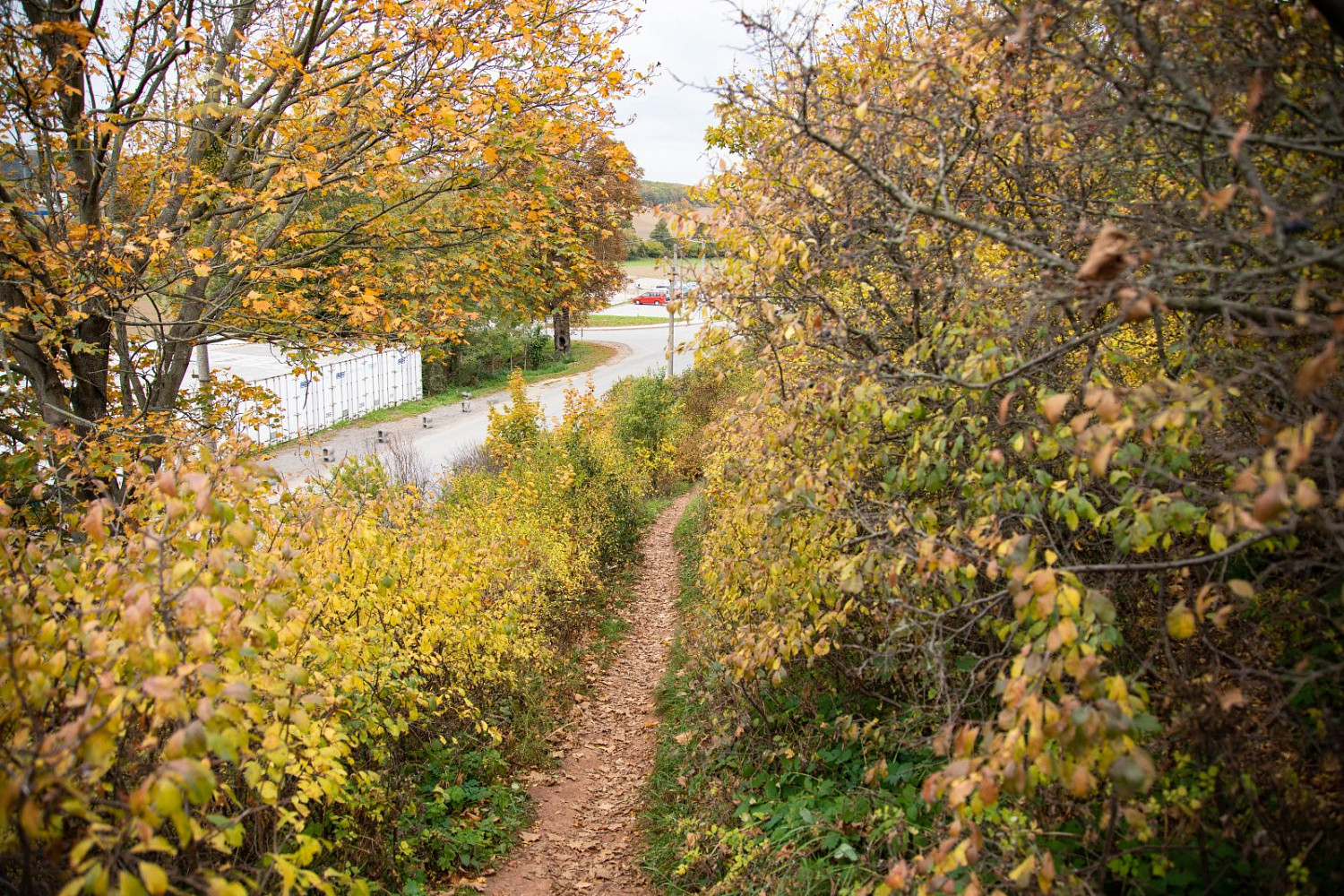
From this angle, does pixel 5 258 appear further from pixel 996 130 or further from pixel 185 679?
pixel 996 130

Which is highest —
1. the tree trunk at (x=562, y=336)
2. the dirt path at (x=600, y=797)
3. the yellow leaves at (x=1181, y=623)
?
the tree trunk at (x=562, y=336)

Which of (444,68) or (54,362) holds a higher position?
(444,68)

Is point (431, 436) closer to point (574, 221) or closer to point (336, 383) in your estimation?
point (336, 383)

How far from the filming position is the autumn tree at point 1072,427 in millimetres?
2035

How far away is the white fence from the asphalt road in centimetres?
77

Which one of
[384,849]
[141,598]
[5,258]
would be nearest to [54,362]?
[5,258]

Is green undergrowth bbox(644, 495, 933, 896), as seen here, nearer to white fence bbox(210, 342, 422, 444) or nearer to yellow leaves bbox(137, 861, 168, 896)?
yellow leaves bbox(137, 861, 168, 896)

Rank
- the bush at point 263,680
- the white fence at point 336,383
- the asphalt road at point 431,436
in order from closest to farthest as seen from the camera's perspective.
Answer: the bush at point 263,680
the asphalt road at point 431,436
the white fence at point 336,383

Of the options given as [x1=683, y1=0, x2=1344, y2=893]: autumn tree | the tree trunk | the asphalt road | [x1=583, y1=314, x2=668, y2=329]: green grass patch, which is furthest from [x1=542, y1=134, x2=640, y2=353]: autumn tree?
[x1=583, y1=314, x2=668, y2=329]: green grass patch

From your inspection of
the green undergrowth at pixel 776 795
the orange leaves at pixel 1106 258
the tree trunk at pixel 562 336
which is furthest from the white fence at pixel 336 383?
the orange leaves at pixel 1106 258

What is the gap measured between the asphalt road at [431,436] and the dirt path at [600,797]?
3.53 meters

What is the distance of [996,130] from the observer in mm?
3326

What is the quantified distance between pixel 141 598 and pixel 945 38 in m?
3.92

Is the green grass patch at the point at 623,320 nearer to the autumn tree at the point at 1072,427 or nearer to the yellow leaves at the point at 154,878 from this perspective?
the autumn tree at the point at 1072,427
